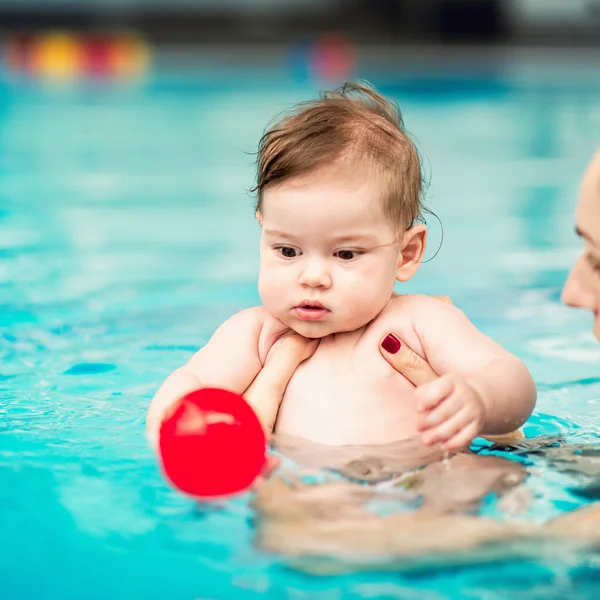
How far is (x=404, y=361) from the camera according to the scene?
2.08 metres

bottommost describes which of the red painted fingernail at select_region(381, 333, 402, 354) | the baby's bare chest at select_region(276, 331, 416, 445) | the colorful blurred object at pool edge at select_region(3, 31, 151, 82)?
the colorful blurred object at pool edge at select_region(3, 31, 151, 82)

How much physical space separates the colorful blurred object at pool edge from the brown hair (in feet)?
33.1

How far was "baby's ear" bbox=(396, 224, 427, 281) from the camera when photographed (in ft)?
7.20

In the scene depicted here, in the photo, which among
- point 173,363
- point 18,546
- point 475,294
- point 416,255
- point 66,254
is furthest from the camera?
point 66,254

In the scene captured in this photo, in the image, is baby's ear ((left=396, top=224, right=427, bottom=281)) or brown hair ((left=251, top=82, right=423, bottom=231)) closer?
brown hair ((left=251, top=82, right=423, bottom=231))

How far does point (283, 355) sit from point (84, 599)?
25.6 inches

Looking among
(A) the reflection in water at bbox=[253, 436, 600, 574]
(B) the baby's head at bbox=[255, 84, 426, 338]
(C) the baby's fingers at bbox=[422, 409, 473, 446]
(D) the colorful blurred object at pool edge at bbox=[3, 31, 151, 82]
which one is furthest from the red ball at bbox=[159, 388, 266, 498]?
(D) the colorful blurred object at pool edge at bbox=[3, 31, 151, 82]

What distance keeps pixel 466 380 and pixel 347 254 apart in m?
0.34

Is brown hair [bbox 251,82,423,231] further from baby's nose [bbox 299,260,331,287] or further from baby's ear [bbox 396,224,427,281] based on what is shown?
baby's nose [bbox 299,260,331,287]

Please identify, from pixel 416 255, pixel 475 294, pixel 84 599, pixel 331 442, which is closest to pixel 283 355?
pixel 331 442

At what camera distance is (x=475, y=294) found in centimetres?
383

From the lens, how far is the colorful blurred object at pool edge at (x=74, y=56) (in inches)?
482

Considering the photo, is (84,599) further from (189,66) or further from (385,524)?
(189,66)

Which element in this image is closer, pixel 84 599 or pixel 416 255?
pixel 84 599
